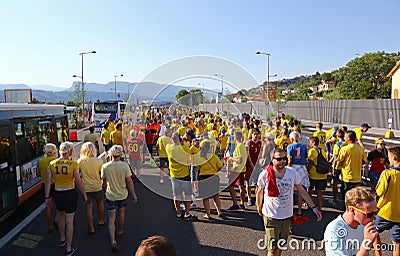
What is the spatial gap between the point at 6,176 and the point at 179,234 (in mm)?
3470

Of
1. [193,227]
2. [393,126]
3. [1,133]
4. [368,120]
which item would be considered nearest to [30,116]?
[1,133]

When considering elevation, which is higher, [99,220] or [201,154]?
[201,154]

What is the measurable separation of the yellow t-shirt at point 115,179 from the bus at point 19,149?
201 centimetres

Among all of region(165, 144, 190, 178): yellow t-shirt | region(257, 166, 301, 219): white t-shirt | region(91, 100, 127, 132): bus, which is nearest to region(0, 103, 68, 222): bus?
region(165, 144, 190, 178): yellow t-shirt

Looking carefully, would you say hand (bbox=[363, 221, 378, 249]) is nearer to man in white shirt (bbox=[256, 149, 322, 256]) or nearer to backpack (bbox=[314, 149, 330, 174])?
man in white shirt (bbox=[256, 149, 322, 256])

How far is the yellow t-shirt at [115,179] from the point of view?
5031 millimetres

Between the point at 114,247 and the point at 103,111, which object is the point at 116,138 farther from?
the point at 103,111

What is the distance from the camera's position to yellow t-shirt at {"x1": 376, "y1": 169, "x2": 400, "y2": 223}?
13.4 feet

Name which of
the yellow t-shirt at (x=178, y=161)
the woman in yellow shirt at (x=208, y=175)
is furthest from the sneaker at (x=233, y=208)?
the yellow t-shirt at (x=178, y=161)

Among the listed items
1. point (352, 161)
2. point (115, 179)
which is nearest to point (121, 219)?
point (115, 179)

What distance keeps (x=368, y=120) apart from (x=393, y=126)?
162 inches

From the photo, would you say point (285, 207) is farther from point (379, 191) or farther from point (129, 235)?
point (129, 235)

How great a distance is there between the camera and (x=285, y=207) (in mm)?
3906

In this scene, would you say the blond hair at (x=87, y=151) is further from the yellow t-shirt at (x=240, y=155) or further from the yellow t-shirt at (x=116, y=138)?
the yellow t-shirt at (x=116, y=138)
